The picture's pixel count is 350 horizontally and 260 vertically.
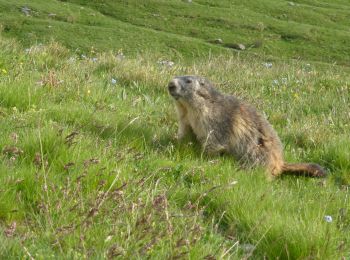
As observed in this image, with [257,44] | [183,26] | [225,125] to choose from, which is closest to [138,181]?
[225,125]

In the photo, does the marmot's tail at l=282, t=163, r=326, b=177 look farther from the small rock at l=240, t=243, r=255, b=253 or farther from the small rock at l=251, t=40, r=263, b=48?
the small rock at l=251, t=40, r=263, b=48

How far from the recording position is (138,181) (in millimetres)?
4336

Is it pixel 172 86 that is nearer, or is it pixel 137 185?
pixel 137 185

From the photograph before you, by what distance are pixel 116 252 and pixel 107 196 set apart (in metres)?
0.79

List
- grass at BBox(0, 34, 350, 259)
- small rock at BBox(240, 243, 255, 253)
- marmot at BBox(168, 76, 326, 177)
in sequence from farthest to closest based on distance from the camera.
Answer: marmot at BBox(168, 76, 326, 177) → small rock at BBox(240, 243, 255, 253) → grass at BBox(0, 34, 350, 259)

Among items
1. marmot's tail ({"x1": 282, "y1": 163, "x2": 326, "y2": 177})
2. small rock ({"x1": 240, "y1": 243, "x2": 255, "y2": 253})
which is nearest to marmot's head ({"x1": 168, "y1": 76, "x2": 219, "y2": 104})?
marmot's tail ({"x1": 282, "y1": 163, "x2": 326, "y2": 177})

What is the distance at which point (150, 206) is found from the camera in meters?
3.63

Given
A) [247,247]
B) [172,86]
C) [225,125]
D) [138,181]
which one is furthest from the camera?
[225,125]

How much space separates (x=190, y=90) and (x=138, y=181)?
2961 mm

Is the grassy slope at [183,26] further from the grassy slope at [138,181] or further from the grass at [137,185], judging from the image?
the grass at [137,185]

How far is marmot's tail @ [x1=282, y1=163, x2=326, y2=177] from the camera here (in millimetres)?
6242

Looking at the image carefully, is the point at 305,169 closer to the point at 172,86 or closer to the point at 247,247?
the point at 172,86

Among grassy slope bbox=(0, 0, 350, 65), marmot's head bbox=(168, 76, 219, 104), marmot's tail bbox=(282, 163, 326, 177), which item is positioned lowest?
grassy slope bbox=(0, 0, 350, 65)

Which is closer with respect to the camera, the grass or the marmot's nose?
the grass
